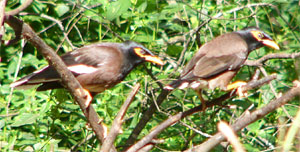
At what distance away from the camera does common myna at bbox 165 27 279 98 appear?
4336mm

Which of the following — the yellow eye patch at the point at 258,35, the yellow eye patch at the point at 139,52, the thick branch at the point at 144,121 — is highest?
the yellow eye patch at the point at 258,35

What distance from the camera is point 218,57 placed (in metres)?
4.54

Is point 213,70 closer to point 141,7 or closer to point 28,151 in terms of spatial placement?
point 141,7

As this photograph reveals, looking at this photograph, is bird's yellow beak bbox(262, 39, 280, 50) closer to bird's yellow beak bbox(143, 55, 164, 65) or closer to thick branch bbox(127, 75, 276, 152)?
thick branch bbox(127, 75, 276, 152)

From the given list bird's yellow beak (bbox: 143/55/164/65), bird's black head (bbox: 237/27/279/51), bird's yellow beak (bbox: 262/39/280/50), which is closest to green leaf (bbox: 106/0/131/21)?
bird's yellow beak (bbox: 143/55/164/65)

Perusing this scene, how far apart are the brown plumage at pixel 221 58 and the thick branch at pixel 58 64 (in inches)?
39.6

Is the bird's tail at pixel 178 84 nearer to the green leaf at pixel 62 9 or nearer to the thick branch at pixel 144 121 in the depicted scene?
the thick branch at pixel 144 121

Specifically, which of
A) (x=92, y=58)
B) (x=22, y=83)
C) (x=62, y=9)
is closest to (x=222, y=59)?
(x=92, y=58)

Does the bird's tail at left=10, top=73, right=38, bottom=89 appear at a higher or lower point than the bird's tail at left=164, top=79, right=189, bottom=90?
higher

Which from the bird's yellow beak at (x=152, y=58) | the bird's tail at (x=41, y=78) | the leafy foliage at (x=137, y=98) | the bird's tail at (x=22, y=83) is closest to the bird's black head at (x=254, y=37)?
the leafy foliage at (x=137, y=98)

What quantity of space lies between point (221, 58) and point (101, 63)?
124cm

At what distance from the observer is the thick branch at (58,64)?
278 centimetres

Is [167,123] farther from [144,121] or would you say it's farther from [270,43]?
[270,43]

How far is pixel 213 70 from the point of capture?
4434 mm
